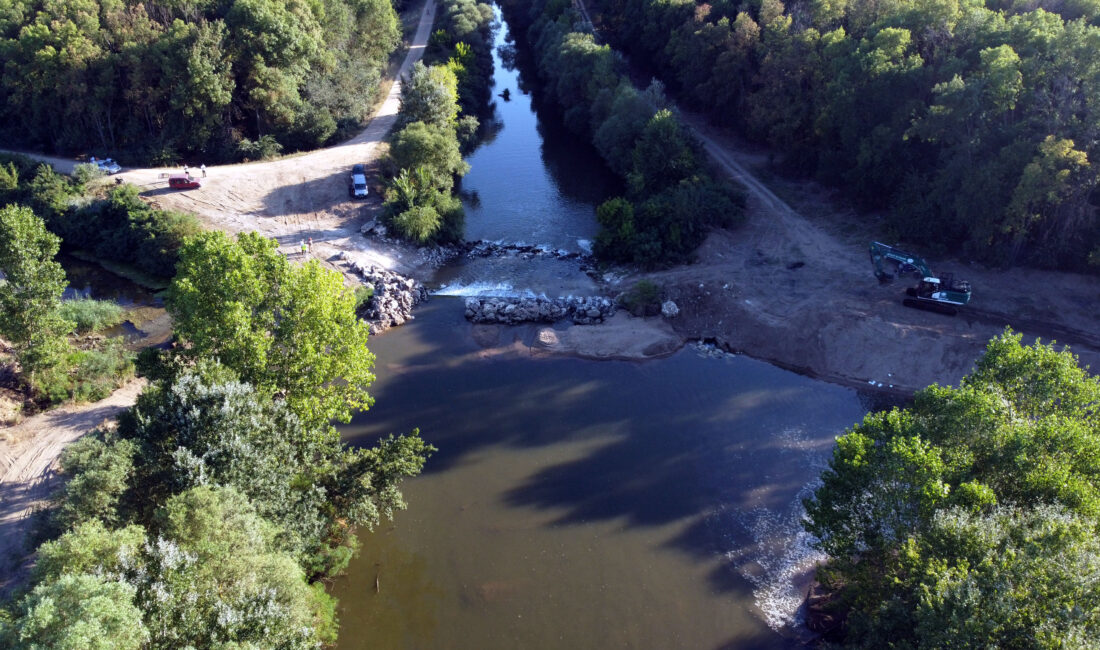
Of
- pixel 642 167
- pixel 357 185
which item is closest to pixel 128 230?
pixel 357 185

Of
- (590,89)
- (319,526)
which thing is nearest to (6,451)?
(319,526)

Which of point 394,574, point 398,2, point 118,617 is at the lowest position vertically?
point 394,574

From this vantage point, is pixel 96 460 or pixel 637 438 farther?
pixel 637 438

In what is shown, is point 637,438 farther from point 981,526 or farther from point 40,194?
point 40,194

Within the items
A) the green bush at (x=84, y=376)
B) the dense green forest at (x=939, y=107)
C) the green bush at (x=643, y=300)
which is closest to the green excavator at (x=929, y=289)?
the dense green forest at (x=939, y=107)

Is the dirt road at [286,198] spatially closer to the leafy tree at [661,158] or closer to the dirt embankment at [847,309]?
the leafy tree at [661,158]

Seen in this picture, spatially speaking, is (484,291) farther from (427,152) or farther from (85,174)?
(85,174)
